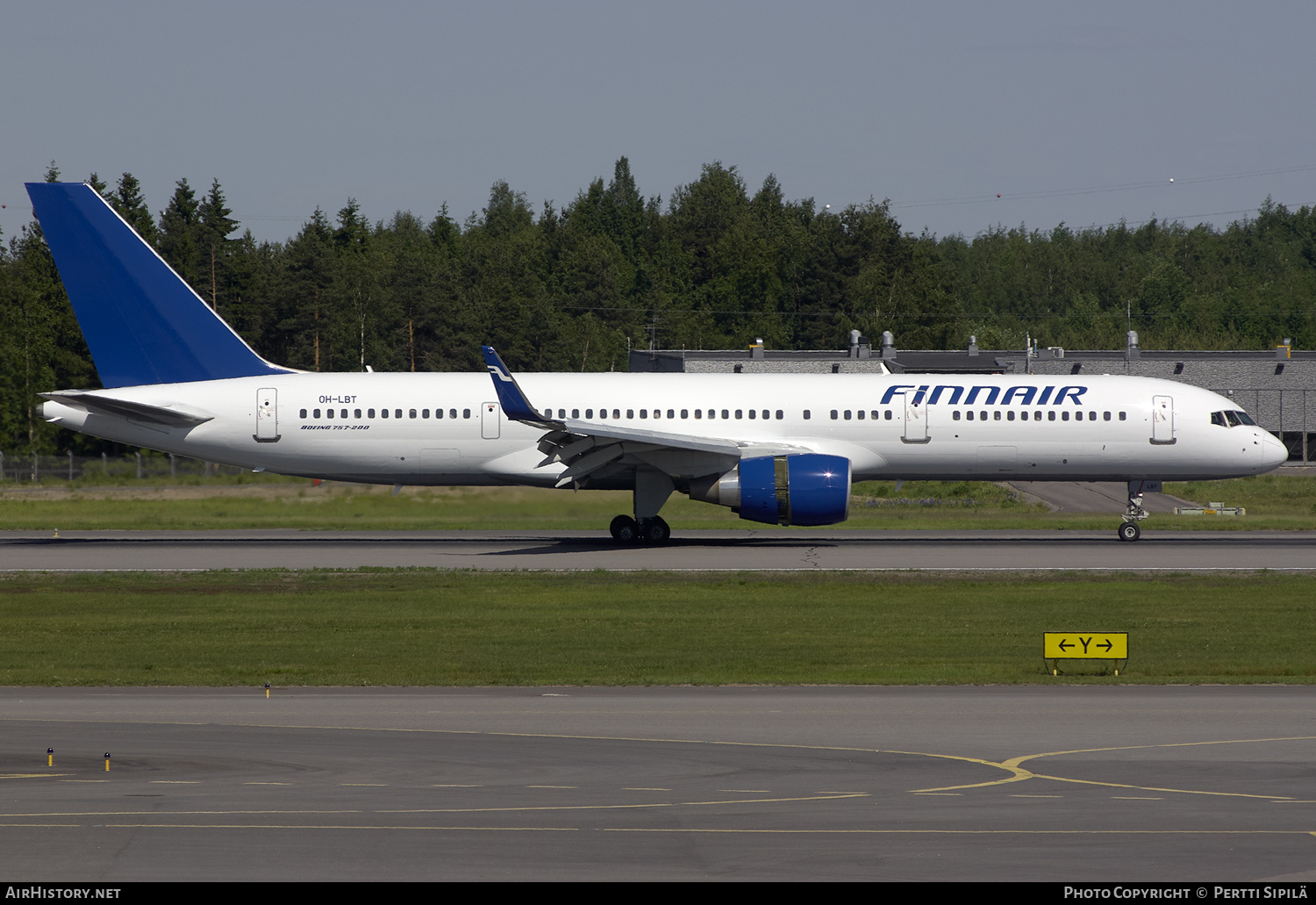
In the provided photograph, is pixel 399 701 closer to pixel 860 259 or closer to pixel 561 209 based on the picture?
pixel 860 259

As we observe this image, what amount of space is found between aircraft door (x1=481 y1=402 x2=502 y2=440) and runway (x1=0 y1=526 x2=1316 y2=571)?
118 inches

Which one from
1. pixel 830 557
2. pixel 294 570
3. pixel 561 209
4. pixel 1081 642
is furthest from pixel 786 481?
pixel 561 209

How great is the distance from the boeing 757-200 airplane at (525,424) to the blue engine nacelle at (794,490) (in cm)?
161

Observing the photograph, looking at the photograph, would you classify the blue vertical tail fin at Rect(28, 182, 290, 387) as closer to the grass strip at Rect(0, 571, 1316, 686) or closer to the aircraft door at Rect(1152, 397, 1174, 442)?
the grass strip at Rect(0, 571, 1316, 686)

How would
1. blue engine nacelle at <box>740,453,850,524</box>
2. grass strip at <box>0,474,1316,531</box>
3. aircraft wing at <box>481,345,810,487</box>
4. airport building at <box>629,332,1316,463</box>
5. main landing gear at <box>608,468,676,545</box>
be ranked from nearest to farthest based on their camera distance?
1. aircraft wing at <box>481,345,810,487</box>
2. blue engine nacelle at <box>740,453,850,524</box>
3. main landing gear at <box>608,468,676,545</box>
4. grass strip at <box>0,474,1316,531</box>
5. airport building at <box>629,332,1316,463</box>

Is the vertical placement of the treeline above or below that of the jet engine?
above

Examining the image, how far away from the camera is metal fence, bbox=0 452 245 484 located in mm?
46250

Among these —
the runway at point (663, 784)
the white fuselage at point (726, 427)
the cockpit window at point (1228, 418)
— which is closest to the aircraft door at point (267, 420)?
the white fuselage at point (726, 427)

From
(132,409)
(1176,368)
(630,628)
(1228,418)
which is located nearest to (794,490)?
(630,628)

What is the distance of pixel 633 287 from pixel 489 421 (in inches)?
4394

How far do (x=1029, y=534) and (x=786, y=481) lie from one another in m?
9.36

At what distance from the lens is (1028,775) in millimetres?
12750

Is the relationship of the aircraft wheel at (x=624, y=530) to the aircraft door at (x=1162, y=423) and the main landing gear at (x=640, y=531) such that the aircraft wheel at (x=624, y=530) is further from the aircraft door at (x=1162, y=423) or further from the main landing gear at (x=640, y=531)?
the aircraft door at (x=1162, y=423)

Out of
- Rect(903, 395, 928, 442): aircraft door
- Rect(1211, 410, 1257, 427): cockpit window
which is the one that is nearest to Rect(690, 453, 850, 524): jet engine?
Rect(903, 395, 928, 442): aircraft door
